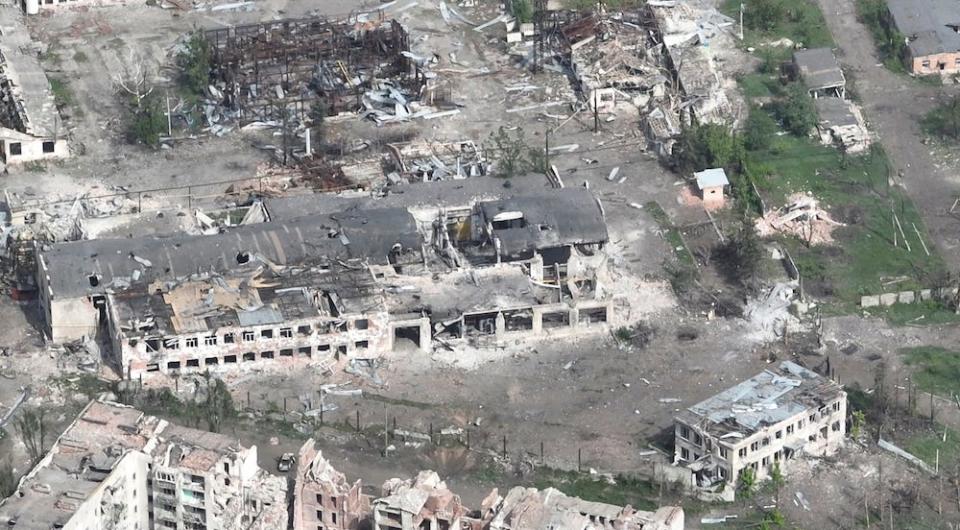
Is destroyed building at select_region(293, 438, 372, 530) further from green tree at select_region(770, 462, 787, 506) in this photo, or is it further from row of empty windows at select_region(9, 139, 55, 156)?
row of empty windows at select_region(9, 139, 55, 156)

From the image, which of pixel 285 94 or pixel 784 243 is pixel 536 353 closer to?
pixel 784 243

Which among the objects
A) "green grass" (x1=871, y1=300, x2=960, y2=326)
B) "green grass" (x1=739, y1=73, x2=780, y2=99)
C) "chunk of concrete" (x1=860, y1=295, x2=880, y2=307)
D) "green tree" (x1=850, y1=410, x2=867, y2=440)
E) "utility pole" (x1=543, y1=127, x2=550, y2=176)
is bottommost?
"green tree" (x1=850, y1=410, x2=867, y2=440)

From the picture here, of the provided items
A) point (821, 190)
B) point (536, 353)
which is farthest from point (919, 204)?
point (536, 353)

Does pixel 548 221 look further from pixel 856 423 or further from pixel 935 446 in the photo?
pixel 935 446

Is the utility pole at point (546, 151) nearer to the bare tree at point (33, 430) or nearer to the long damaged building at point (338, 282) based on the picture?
the long damaged building at point (338, 282)

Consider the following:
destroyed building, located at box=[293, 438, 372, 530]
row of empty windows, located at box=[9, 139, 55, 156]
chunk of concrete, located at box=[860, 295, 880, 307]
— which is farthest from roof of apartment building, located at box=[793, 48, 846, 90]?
destroyed building, located at box=[293, 438, 372, 530]

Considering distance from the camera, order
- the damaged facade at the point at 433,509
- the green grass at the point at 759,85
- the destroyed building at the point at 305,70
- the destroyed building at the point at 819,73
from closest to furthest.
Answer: the damaged facade at the point at 433,509, the destroyed building at the point at 305,70, the destroyed building at the point at 819,73, the green grass at the point at 759,85

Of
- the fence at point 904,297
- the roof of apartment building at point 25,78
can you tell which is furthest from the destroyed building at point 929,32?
the roof of apartment building at point 25,78
